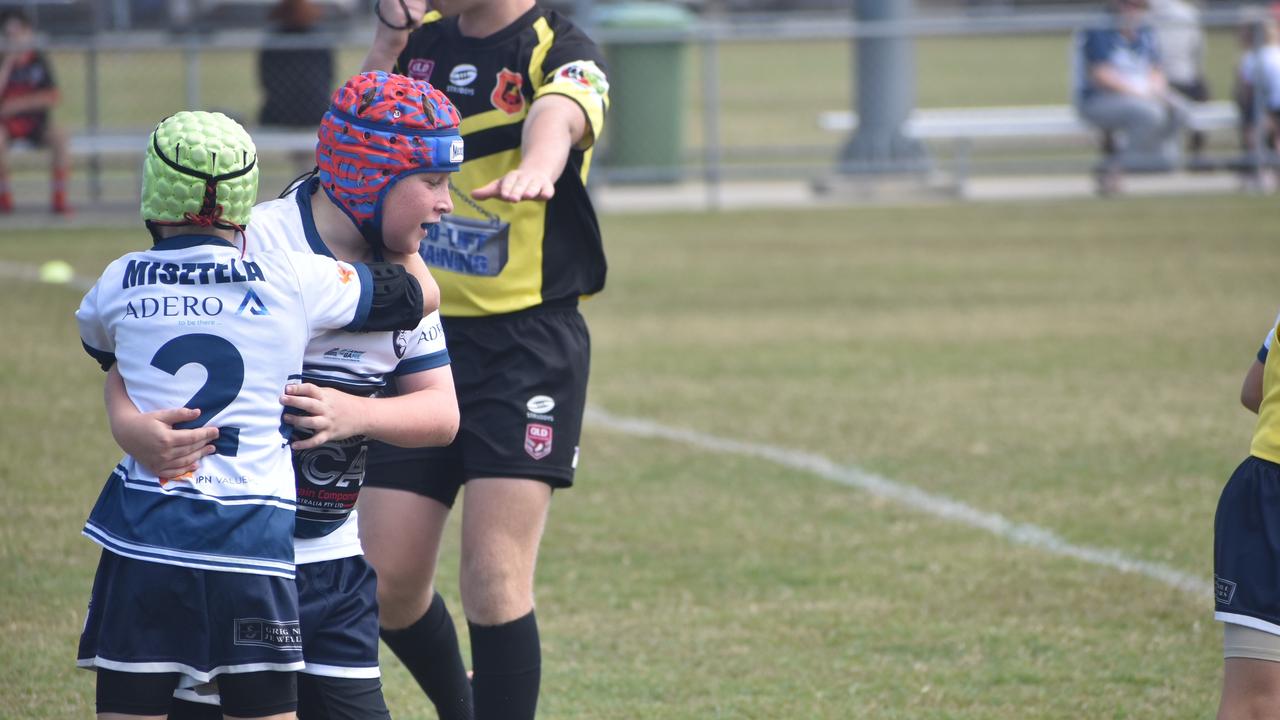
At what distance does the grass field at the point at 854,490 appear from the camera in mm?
4664

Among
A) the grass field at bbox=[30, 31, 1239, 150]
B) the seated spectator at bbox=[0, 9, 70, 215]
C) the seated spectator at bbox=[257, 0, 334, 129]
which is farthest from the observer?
the grass field at bbox=[30, 31, 1239, 150]

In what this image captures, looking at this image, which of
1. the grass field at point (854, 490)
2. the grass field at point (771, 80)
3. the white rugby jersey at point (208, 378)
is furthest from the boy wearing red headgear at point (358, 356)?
the grass field at point (771, 80)

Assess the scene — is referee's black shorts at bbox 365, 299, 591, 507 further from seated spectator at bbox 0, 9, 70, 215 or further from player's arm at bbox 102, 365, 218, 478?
seated spectator at bbox 0, 9, 70, 215

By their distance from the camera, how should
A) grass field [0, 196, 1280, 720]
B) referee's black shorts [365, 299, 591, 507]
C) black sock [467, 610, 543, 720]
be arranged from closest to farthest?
black sock [467, 610, 543, 720] → referee's black shorts [365, 299, 591, 507] → grass field [0, 196, 1280, 720]

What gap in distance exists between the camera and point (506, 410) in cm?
389

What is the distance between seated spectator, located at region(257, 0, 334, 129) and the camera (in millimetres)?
16188

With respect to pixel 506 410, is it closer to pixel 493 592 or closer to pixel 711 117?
pixel 493 592

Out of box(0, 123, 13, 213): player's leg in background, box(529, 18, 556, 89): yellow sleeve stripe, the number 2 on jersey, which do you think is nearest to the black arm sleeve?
the number 2 on jersey

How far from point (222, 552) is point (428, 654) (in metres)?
1.33

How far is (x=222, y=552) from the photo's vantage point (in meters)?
2.75

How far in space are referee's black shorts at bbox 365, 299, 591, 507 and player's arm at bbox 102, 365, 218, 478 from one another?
1142mm

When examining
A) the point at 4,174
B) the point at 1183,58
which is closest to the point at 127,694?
the point at 4,174

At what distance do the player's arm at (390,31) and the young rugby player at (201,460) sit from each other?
3.34ft

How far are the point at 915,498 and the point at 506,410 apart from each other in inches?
127
